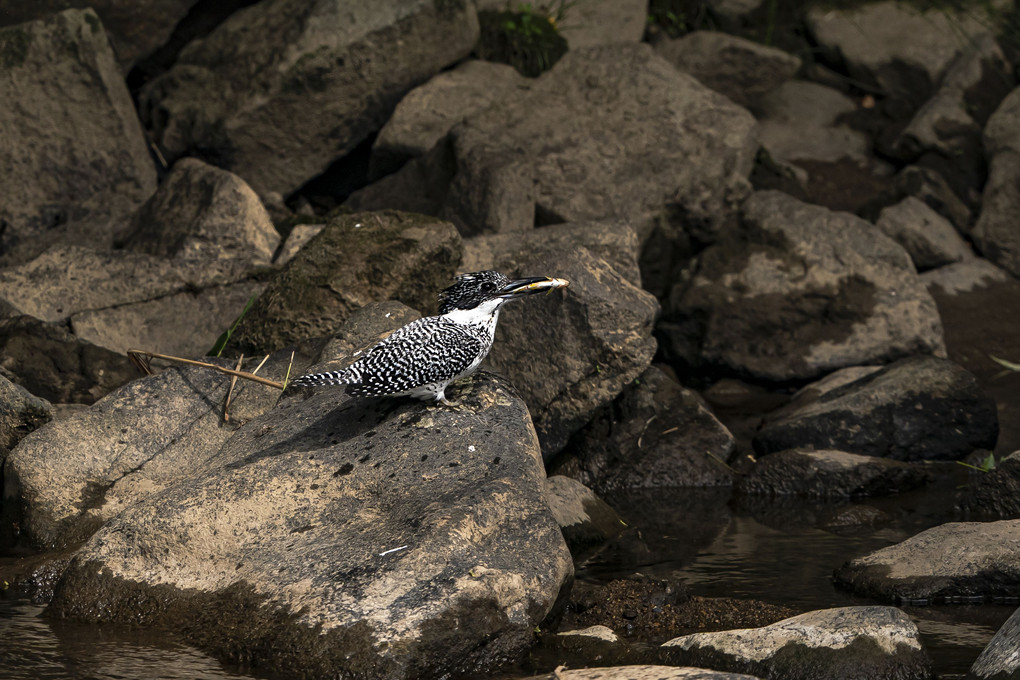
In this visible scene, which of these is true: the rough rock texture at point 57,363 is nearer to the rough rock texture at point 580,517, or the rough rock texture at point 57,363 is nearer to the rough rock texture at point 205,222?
the rough rock texture at point 205,222

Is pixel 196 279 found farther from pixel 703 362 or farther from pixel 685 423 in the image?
pixel 703 362

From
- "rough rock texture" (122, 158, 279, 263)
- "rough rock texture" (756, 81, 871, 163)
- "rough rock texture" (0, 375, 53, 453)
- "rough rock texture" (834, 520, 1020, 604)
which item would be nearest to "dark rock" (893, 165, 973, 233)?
"rough rock texture" (756, 81, 871, 163)

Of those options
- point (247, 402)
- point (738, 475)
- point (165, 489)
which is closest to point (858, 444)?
point (738, 475)

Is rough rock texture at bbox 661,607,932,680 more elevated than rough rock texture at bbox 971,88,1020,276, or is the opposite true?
rough rock texture at bbox 661,607,932,680

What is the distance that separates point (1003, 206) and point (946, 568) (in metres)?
7.01

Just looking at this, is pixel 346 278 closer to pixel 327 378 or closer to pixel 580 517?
pixel 327 378

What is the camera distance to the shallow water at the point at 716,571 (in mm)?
4535

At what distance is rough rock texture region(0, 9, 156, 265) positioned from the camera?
1008 cm

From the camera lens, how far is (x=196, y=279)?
839 cm

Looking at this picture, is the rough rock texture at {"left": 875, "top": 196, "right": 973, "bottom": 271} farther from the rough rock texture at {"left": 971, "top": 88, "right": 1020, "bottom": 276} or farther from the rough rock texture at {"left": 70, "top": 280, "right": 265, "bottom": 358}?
the rough rock texture at {"left": 70, "top": 280, "right": 265, "bottom": 358}

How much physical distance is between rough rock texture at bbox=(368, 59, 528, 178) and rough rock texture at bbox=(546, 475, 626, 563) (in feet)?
15.5

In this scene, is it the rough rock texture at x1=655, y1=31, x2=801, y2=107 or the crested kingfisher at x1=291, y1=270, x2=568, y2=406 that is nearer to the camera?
the crested kingfisher at x1=291, y1=270, x2=568, y2=406

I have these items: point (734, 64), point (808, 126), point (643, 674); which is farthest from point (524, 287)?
point (808, 126)

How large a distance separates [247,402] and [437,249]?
1648mm
